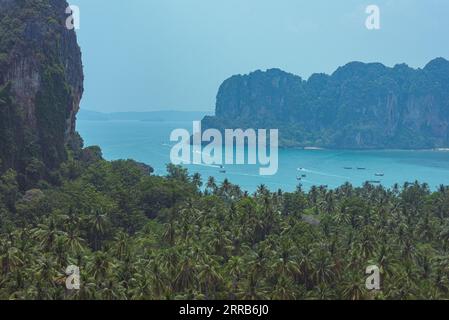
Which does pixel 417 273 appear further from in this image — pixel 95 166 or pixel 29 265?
pixel 95 166

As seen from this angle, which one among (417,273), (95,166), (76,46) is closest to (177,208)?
(95,166)

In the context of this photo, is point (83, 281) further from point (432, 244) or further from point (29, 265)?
point (432, 244)
